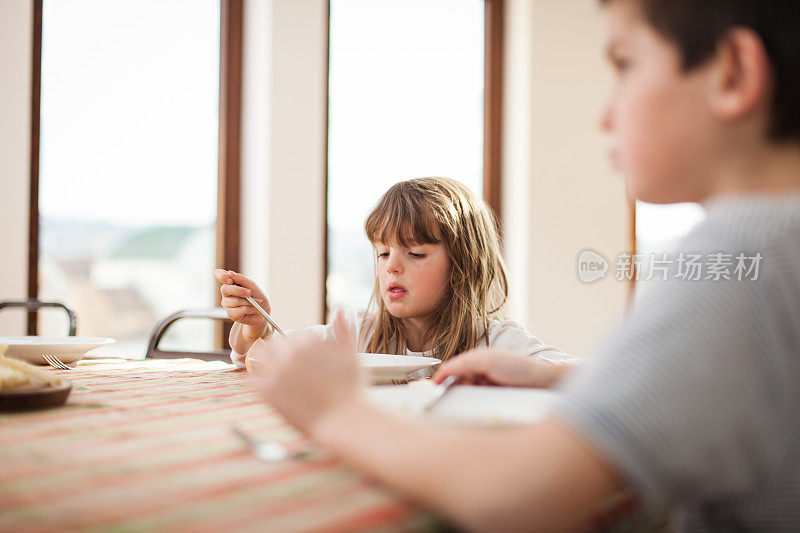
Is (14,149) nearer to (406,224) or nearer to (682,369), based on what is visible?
(406,224)

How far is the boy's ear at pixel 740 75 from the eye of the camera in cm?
50

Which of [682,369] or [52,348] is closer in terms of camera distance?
[682,369]

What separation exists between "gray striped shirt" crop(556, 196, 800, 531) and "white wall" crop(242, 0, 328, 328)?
2756 millimetres

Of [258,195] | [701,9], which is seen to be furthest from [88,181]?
[701,9]

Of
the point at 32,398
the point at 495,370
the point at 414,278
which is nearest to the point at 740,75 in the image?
the point at 495,370

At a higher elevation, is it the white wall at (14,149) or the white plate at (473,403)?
the white wall at (14,149)

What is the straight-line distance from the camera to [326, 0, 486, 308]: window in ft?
11.3

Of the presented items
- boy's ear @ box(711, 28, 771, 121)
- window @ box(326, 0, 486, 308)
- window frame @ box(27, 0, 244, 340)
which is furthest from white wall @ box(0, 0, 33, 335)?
boy's ear @ box(711, 28, 771, 121)

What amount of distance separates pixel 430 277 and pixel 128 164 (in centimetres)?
206

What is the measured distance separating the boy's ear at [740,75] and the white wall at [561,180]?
326 centimetres

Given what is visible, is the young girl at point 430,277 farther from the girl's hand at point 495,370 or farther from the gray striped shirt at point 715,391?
the gray striped shirt at point 715,391

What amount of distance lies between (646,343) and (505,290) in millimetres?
1429

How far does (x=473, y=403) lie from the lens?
690 mm

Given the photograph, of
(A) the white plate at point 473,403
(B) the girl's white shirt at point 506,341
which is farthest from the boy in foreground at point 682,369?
(B) the girl's white shirt at point 506,341
